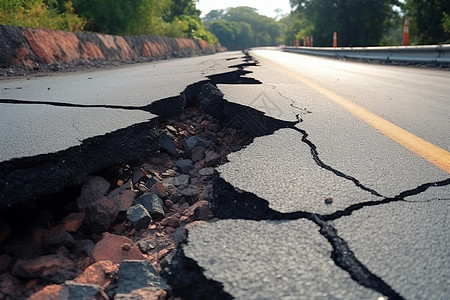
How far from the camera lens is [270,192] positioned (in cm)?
163

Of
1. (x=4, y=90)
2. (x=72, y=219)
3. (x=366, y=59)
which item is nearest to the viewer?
(x=72, y=219)

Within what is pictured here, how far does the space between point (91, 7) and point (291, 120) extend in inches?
445

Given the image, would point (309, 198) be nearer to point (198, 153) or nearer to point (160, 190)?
point (160, 190)

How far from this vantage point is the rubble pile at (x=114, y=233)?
4.12 feet

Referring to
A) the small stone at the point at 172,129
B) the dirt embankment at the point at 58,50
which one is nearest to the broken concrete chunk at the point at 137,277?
the small stone at the point at 172,129

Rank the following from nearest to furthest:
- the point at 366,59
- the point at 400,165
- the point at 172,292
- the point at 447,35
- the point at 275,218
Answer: the point at 172,292 < the point at 275,218 < the point at 400,165 < the point at 366,59 < the point at 447,35

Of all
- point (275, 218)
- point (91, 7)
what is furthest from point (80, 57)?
point (275, 218)

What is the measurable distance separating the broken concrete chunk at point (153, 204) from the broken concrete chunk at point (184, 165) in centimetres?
61

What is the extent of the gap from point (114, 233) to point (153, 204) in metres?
0.26

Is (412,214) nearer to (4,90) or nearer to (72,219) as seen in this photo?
(72,219)

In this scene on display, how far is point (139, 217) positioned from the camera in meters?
1.82

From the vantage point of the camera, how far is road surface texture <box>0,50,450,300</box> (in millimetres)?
1096

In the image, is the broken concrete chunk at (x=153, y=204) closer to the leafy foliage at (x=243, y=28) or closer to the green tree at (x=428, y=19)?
the green tree at (x=428, y=19)

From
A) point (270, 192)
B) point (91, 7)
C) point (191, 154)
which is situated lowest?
point (191, 154)
